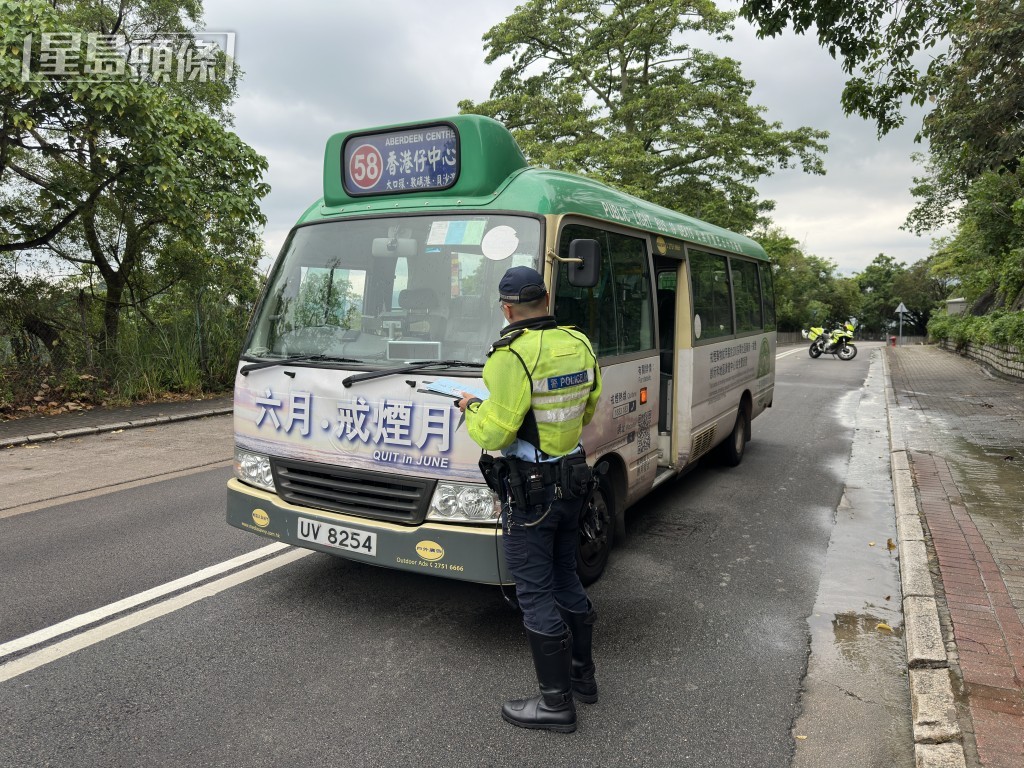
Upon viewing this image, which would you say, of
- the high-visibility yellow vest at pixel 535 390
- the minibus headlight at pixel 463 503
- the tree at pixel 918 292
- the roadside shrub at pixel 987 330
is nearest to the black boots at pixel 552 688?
the minibus headlight at pixel 463 503

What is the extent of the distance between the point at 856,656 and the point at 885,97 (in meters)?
7.70

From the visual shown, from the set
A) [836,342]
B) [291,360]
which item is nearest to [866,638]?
[291,360]

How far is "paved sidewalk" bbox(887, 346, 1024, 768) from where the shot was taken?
2926mm

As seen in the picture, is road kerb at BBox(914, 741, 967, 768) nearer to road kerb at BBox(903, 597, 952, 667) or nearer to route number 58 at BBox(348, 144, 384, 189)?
road kerb at BBox(903, 597, 952, 667)

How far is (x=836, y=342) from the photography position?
2830 cm

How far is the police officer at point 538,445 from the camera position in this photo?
2836 mm

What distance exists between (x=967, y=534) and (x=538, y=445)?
14.2 ft

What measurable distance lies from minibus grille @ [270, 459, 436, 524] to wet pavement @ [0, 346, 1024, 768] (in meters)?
2.41

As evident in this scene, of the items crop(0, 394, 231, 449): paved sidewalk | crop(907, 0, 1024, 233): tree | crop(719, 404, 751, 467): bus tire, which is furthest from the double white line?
crop(907, 0, 1024, 233): tree

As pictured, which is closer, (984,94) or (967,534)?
(967,534)

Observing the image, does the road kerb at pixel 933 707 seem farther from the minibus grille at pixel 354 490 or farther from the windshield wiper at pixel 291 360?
the windshield wiper at pixel 291 360

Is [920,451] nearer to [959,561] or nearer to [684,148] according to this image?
[959,561]

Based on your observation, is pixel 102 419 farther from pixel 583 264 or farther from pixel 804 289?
pixel 804 289

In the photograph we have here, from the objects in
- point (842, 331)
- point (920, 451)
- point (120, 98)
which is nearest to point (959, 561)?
point (920, 451)
